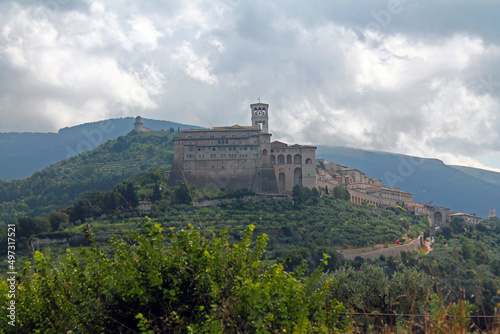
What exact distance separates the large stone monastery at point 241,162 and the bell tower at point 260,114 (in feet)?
24.2

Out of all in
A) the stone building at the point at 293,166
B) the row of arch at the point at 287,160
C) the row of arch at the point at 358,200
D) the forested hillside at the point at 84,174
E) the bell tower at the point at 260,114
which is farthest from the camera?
the forested hillside at the point at 84,174

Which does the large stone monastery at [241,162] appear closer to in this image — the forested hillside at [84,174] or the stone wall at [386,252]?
the stone wall at [386,252]

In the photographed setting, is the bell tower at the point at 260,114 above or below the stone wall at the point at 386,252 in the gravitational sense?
above

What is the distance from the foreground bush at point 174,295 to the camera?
881 cm

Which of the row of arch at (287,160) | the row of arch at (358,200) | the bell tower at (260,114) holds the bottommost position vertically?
the row of arch at (358,200)

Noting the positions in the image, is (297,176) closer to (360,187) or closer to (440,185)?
(360,187)

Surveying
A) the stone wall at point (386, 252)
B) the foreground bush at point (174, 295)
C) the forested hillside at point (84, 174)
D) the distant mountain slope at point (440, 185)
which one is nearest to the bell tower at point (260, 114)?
the forested hillside at point (84, 174)

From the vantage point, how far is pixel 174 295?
9234 mm

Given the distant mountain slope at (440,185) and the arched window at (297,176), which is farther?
the distant mountain slope at (440,185)

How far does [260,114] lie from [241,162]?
42.9 ft

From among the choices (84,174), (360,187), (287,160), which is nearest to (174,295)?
(287,160)

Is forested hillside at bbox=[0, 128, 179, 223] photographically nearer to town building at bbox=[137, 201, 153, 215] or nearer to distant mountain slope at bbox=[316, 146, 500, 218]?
town building at bbox=[137, 201, 153, 215]

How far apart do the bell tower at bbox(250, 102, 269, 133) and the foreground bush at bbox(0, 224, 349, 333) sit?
69.7 metres

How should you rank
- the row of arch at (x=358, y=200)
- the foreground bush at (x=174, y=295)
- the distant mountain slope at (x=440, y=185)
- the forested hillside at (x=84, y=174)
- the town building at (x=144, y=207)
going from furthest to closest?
the distant mountain slope at (x=440, y=185) < the forested hillside at (x=84, y=174) < the row of arch at (x=358, y=200) < the town building at (x=144, y=207) < the foreground bush at (x=174, y=295)
